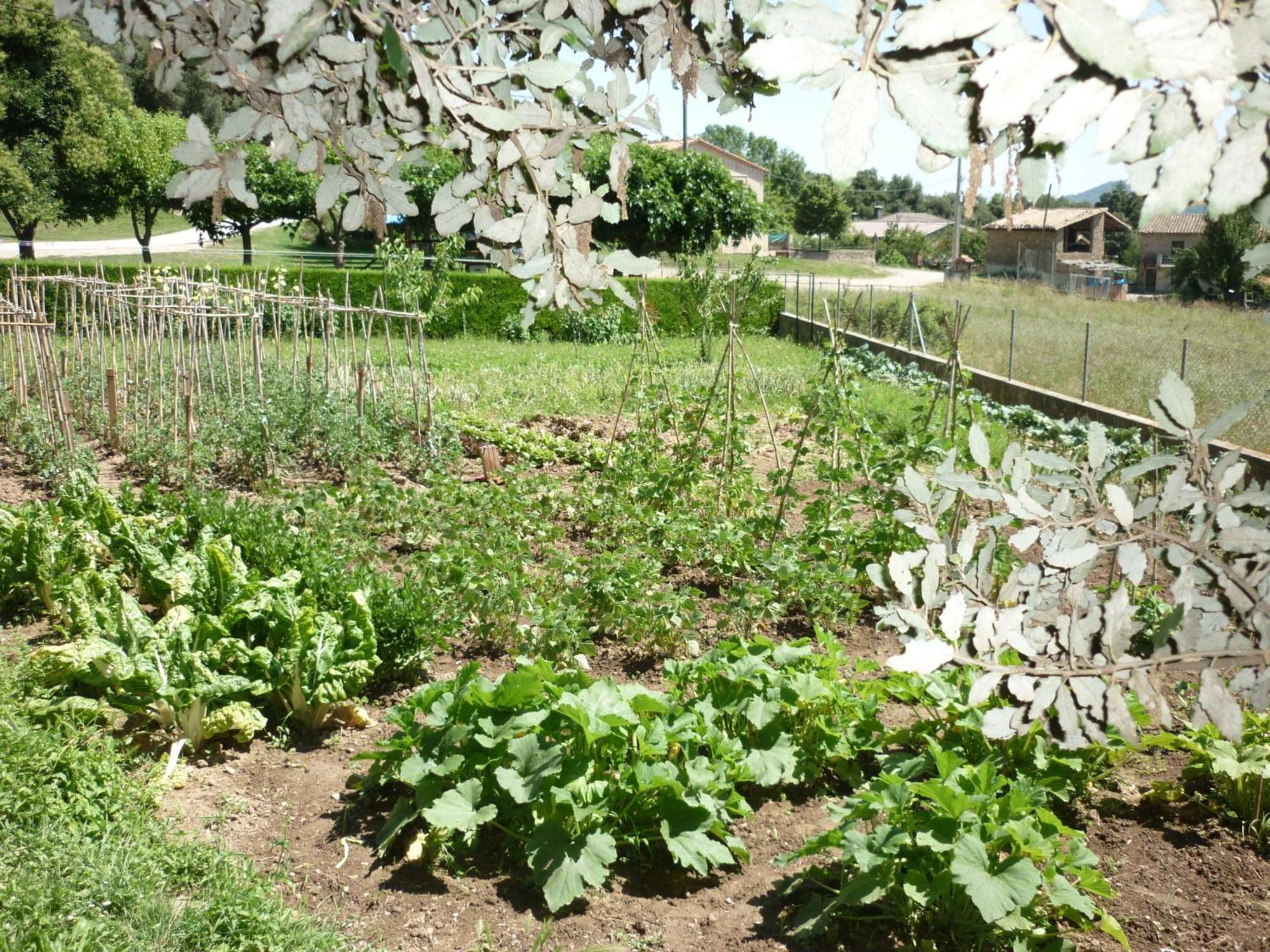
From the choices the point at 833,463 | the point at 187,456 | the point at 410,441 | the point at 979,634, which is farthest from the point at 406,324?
the point at 979,634

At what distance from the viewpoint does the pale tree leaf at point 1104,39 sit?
714 mm

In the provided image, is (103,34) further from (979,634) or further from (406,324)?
(406,324)

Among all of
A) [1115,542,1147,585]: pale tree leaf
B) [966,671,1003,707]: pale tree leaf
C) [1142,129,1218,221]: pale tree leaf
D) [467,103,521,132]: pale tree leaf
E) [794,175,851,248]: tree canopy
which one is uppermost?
[794,175,851,248]: tree canopy

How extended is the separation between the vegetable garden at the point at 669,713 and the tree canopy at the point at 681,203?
22.3 m

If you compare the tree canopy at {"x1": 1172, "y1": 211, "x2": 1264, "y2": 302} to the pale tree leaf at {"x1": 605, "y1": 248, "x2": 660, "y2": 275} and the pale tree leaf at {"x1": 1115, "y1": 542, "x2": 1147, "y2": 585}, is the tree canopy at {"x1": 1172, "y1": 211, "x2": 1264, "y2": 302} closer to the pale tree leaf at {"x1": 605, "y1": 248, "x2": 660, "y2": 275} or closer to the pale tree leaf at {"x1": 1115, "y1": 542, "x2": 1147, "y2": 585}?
the pale tree leaf at {"x1": 1115, "y1": 542, "x2": 1147, "y2": 585}

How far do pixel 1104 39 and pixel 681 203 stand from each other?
28.2 m

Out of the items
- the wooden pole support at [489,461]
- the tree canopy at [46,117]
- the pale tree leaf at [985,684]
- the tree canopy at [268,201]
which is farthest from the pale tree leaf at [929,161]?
the tree canopy at [46,117]

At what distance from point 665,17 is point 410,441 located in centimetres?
683

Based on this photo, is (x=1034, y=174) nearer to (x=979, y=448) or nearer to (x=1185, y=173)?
(x=1185, y=173)

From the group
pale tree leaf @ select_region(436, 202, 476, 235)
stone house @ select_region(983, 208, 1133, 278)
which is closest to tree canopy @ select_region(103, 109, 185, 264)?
stone house @ select_region(983, 208, 1133, 278)

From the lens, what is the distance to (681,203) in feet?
91.9

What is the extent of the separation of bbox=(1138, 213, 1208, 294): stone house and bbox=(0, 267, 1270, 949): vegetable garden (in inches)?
926

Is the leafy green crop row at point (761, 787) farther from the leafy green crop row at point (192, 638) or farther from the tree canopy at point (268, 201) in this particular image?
the tree canopy at point (268, 201)

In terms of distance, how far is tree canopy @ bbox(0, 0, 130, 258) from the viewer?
2525cm
